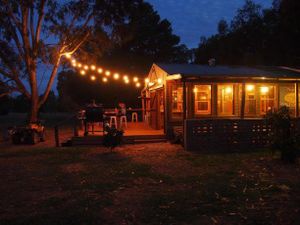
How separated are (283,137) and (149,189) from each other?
423cm

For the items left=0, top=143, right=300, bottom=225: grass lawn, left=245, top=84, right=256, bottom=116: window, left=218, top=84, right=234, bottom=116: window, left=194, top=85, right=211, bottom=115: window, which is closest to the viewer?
left=0, top=143, right=300, bottom=225: grass lawn

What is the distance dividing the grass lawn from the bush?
1.01 feet

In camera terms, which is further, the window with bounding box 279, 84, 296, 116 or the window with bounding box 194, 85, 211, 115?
the window with bounding box 279, 84, 296, 116

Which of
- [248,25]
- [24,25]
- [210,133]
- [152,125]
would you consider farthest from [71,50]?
[248,25]

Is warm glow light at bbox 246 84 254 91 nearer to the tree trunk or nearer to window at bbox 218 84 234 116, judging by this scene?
window at bbox 218 84 234 116

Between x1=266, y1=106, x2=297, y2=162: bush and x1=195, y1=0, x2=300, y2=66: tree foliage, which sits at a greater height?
x1=195, y1=0, x2=300, y2=66: tree foliage

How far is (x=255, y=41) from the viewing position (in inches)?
1144

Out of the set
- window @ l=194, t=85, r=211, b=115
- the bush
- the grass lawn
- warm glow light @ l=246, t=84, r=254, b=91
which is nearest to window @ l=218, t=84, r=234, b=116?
window @ l=194, t=85, r=211, b=115

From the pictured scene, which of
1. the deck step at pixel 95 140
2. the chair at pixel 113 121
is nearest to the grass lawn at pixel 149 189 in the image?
the deck step at pixel 95 140

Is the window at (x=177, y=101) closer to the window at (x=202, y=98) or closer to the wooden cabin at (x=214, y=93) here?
the wooden cabin at (x=214, y=93)

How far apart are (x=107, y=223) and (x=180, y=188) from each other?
2.12 metres

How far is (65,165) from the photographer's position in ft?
28.4

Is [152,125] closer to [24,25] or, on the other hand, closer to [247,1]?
[24,25]

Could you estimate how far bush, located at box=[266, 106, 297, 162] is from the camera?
27.6 feet
